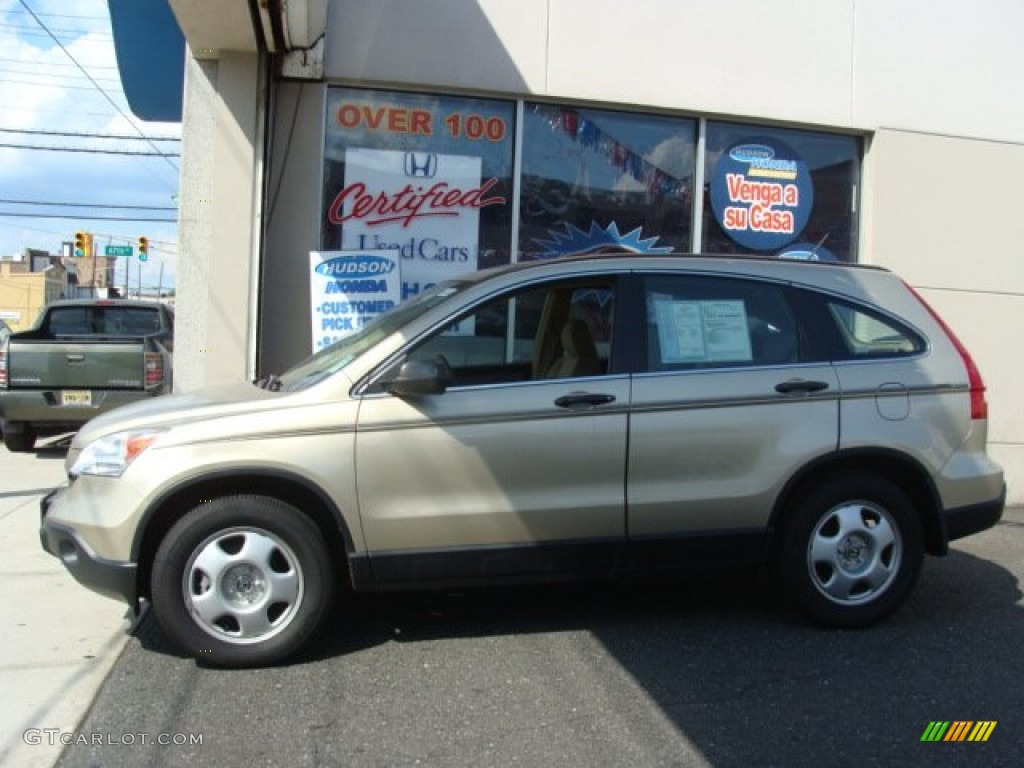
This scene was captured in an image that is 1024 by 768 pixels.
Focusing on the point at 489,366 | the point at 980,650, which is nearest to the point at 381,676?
the point at 489,366

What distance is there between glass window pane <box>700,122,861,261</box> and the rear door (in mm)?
4096

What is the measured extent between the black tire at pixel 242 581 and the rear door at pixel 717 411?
1500mm

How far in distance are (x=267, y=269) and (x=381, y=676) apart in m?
4.40

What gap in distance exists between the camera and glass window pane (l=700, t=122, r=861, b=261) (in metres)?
8.68

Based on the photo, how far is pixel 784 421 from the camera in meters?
4.58

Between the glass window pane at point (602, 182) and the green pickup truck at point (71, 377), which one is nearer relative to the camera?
the glass window pane at point (602, 182)

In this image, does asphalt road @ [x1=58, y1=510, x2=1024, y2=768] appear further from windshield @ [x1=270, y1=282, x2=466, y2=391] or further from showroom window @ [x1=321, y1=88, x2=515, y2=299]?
showroom window @ [x1=321, y1=88, x2=515, y2=299]

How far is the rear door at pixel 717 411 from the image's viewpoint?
14.6 ft

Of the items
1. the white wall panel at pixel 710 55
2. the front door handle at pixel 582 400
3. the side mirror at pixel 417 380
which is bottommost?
the front door handle at pixel 582 400

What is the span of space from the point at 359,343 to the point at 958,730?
3.09 meters

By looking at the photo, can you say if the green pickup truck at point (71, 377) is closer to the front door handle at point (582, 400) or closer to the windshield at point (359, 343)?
the windshield at point (359, 343)

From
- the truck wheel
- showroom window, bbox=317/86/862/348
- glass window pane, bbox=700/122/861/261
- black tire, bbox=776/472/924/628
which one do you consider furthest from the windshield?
the truck wheel

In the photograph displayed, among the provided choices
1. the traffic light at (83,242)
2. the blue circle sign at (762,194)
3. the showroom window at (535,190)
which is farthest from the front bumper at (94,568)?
the traffic light at (83,242)

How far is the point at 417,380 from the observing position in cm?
412
